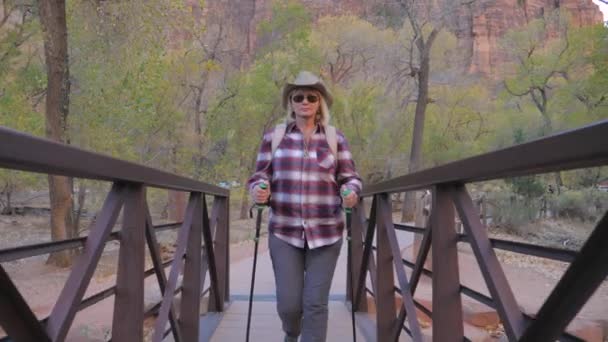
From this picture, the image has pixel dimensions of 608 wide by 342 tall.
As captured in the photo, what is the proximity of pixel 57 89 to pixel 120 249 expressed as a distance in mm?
9962

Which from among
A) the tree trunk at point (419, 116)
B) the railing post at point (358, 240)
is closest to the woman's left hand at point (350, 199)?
the railing post at point (358, 240)

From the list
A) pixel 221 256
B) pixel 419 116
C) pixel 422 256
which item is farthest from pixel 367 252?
pixel 419 116

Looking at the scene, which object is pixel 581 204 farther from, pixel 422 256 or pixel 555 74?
pixel 422 256

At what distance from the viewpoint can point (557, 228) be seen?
1873cm

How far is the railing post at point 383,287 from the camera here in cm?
373

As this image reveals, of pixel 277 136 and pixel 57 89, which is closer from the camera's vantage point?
pixel 277 136

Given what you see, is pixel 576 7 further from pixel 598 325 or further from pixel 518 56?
pixel 598 325

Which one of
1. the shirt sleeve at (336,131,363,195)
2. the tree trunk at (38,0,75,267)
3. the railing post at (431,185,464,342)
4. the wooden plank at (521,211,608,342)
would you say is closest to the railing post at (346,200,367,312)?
the shirt sleeve at (336,131,363,195)

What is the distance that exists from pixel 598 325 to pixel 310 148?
6.09 meters

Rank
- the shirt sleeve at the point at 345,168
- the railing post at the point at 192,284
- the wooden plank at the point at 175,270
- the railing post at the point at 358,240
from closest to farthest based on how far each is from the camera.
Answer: the wooden plank at the point at 175,270 < the shirt sleeve at the point at 345,168 < the railing post at the point at 192,284 < the railing post at the point at 358,240

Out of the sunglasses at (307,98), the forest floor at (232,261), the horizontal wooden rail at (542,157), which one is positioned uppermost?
the sunglasses at (307,98)

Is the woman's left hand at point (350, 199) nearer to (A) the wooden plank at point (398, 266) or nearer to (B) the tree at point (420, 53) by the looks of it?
(A) the wooden plank at point (398, 266)

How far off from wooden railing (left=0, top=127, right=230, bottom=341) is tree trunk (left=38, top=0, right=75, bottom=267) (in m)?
7.74

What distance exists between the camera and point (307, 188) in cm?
288
